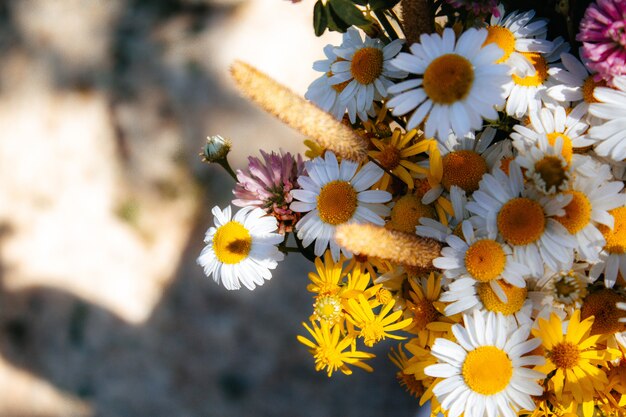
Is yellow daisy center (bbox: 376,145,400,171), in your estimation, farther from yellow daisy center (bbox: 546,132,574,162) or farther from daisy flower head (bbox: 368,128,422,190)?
yellow daisy center (bbox: 546,132,574,162)

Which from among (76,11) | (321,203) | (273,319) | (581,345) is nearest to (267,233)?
(321,203)

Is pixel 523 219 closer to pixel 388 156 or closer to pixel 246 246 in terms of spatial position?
pixel 388 156

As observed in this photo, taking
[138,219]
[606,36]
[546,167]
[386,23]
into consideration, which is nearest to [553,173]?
[546,167]

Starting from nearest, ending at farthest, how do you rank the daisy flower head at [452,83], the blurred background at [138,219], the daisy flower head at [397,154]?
1. the daisy flower head at [452,83]
2. the daisy flower head at [397,154]
3. the blurred background at [138,219]

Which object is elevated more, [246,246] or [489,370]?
[246,246]

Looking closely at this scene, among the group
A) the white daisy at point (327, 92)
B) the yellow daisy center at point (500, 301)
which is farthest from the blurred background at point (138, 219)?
the yellow daisy center at point (500, 301)

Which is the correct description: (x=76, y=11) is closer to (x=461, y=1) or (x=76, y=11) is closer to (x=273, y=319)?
(x=273, y=319)

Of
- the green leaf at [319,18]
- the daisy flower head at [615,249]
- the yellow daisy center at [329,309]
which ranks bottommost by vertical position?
the daisy flower head at [615,249]

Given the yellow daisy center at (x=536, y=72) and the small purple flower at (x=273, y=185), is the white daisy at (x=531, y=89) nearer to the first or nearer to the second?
the yellow daisy center at (x=536, y=72)
